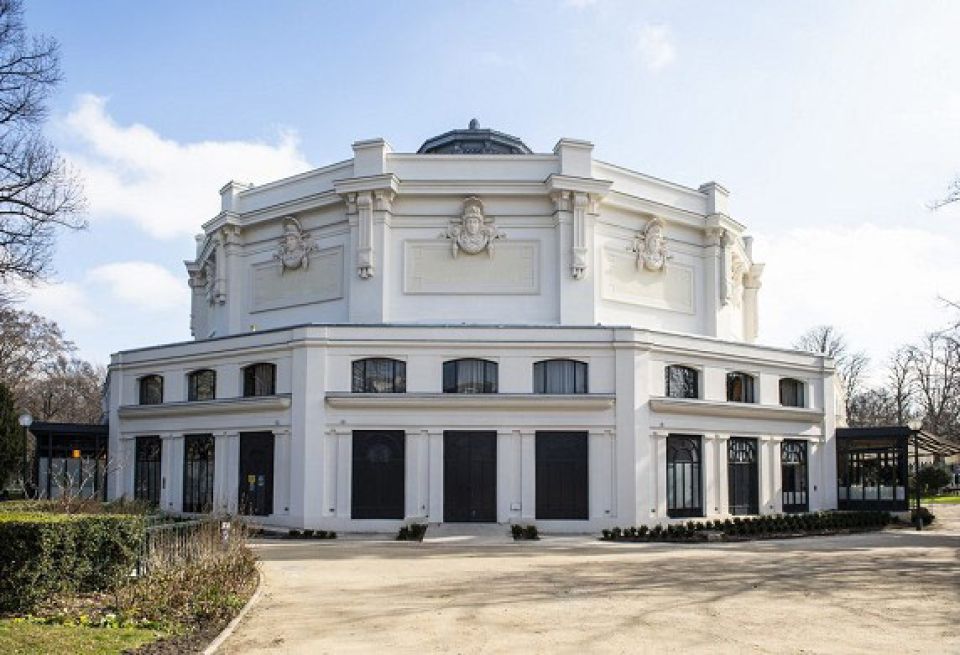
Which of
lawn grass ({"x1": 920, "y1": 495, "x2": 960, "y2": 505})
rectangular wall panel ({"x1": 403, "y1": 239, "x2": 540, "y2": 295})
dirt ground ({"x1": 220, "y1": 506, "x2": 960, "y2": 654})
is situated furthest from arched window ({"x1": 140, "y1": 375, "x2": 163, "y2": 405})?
lawn grass ({"x1": 920, "y1": 495, "x2": 960, "y2": 505})

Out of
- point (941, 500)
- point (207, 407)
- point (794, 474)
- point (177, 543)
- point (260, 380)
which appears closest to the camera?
point (177, 543)

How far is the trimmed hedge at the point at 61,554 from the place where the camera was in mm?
14052

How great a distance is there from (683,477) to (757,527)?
4.02 meters

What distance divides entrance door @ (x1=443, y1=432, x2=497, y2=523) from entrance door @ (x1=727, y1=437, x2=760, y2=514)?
11.1 meters

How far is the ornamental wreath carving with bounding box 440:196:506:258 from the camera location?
38.7 metres

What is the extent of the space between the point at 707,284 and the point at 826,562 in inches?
882

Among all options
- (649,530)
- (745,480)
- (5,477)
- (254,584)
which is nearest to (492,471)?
(649,530)

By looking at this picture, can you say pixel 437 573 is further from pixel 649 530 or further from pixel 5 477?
pixel 5 477

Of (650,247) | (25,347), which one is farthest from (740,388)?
(25,347)

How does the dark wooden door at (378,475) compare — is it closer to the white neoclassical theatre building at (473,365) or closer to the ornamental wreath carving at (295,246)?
the white neoclassical theatre building at (473,365)

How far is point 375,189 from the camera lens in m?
38.5

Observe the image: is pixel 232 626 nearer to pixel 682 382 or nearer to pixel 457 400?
pixel 457 400

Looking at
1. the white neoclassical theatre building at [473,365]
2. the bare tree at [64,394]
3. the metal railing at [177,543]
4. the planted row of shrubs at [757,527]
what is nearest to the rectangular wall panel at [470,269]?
the white neoclassical theatre building at [473,365]

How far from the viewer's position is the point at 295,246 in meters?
41.7
